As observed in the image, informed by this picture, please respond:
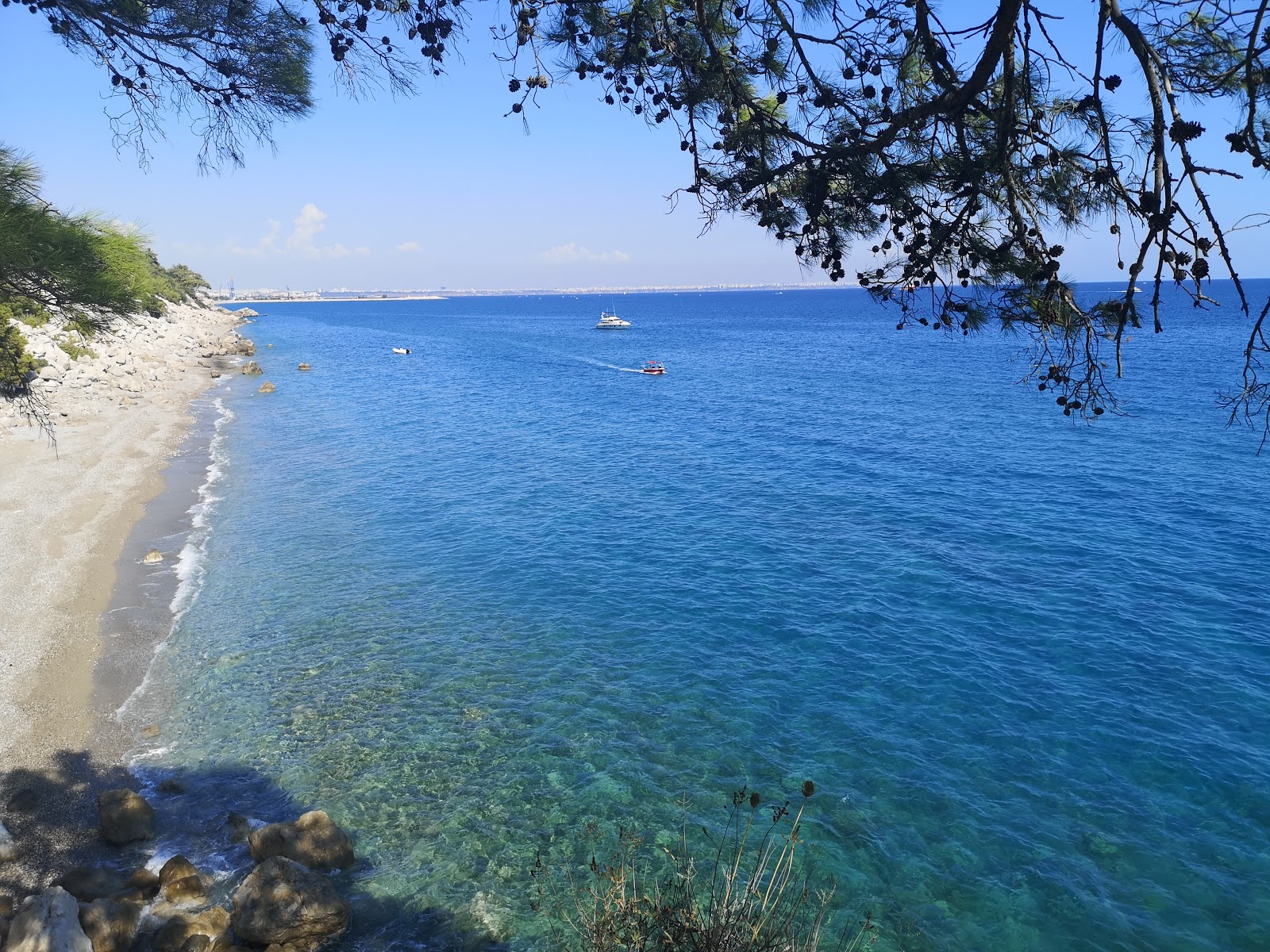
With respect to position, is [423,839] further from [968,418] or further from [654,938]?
[968,418]

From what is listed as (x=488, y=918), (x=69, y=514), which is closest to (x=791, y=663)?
(x=488, y=918)

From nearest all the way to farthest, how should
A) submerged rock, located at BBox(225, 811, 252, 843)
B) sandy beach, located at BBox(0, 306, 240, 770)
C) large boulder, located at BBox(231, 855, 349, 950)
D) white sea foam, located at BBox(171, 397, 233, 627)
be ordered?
1. large boulder, located at BBox(231, 855, 349, 950)
2. submerged rock, located at BBox(225, 811, 252, 843)
3. sandy beach, located at BBox(0, 306, 240, 770)
4. white sea foam, located at BBox(171, 397, 233, 627)

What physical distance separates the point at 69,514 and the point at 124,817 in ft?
59.2

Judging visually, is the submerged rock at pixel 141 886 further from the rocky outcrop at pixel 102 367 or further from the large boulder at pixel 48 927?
the rocky outcrop at pixel 102 367

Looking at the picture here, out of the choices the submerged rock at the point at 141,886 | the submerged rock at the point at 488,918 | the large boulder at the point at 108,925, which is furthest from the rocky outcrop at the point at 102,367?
the submerged rock at the point at 488,918

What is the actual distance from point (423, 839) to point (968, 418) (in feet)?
124

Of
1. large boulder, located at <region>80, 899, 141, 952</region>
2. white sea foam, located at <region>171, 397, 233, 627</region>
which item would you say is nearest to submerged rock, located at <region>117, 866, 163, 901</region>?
large boulder, located at <region>80, 899, 141, 952</region>

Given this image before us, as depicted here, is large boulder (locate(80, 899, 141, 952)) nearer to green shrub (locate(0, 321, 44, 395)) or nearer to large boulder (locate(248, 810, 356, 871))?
large boulder (locate(248, 810, 356, 871))

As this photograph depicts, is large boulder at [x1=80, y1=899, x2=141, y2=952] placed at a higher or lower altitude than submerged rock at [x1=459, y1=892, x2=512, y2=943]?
higher

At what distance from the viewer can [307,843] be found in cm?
1039

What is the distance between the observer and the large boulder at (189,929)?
8.66 m

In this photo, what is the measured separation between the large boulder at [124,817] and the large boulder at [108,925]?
72.6 inches

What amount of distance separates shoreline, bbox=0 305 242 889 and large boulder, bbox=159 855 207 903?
1505 millimetres

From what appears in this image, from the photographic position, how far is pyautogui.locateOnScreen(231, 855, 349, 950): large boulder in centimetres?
886
